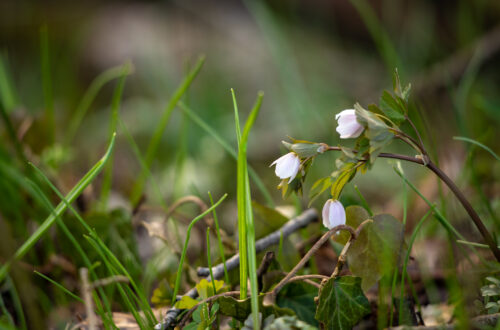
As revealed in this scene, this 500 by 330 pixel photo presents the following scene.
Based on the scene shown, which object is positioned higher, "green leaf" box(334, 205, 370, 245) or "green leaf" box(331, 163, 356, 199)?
"green leaf" box(331, 163, 356, 199)

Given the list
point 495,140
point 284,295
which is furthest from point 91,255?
point 495,140

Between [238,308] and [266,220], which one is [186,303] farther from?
[266,220]

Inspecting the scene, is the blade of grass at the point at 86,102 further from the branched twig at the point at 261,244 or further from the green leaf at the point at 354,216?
the green leaf at the point at 354,216

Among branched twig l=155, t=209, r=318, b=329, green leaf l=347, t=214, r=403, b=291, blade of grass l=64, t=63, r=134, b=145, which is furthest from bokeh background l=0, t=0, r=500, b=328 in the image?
green leaf l=347, t=214, r=403, b=291

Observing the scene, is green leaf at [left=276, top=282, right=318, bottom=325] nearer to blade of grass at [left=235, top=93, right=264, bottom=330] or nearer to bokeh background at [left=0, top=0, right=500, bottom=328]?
blade of grass at [left=235, top=93, right=264, bottom=330]

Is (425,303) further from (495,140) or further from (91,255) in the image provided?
(495,140)

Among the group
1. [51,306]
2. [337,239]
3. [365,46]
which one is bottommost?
[51,306]
